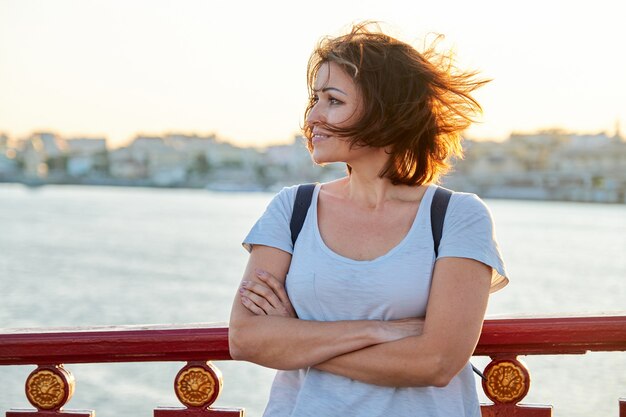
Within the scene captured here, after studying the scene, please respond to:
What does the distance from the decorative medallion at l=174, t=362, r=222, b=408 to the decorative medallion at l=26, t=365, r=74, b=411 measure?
0.72 feet

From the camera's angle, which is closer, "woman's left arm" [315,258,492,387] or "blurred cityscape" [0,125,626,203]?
"woman's left arm" [315,258,492,387]

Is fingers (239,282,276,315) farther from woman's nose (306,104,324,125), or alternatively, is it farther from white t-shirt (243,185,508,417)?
woman's nose (306,104,324,125)

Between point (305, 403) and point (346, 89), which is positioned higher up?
point (346, 89)

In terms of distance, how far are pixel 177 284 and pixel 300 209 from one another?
22.4 metres

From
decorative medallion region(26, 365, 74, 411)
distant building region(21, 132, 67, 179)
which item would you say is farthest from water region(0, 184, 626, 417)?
distant building region(21, 132, 67, 179)

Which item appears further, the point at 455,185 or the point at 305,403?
the point at 455,185

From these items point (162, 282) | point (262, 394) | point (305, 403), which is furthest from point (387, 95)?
point (162, 282)

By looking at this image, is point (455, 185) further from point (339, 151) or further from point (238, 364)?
point (339, 151)

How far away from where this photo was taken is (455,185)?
68.4 metres

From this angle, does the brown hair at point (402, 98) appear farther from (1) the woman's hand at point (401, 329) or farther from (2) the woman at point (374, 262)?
(1) the woman's hand at point (401, 329)

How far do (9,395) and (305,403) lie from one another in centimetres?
995

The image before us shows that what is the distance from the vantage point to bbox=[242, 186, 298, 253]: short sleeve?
159cm

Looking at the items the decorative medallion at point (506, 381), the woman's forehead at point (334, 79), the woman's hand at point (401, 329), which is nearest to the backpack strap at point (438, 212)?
the woman's hand at point (401, 329)

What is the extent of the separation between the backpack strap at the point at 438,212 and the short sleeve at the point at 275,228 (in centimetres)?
24
